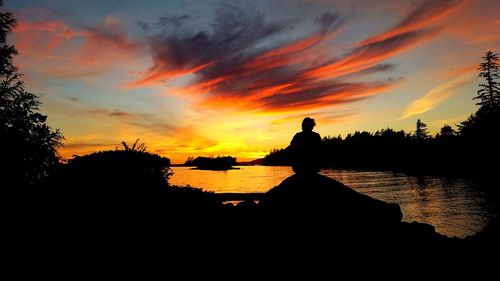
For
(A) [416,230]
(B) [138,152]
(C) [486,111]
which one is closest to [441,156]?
(C) [486,111]

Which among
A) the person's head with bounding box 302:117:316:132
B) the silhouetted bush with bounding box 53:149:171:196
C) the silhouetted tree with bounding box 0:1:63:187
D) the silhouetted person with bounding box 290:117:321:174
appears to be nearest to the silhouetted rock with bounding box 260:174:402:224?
the silhouetted person with bounding box 290:117:321:174

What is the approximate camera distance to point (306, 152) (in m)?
8.04

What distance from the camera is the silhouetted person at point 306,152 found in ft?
26.3

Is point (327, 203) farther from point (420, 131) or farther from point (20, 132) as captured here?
point (420, 131)

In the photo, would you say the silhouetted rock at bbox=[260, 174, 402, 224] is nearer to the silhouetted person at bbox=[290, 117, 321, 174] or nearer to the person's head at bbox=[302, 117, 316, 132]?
the silhouetted person at bbox=[290, 117, 321, 174]

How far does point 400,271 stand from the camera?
866 cm

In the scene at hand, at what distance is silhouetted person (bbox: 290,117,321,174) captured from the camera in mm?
8031

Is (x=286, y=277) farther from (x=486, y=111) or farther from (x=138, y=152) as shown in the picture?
(x=486, y=111)

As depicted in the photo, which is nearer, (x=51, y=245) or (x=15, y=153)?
(x=51, y=245)

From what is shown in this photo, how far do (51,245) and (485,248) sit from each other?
14809 millimetres

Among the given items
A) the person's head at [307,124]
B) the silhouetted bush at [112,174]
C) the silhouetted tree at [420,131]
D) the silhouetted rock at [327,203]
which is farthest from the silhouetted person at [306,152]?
the silhouetted tree at [420,131]

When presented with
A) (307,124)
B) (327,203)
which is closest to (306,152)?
(307,124)

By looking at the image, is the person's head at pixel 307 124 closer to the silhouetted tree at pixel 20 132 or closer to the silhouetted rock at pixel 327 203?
the silhouetted rock at pixel 327 203

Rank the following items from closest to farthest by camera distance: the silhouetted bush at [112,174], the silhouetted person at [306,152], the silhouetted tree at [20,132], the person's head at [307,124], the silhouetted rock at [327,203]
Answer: the silhouetted rock at [327,203]
the silhouetted person at [306,152]
the person's head at [307,124]
the silhouetted bush at [112,174]
the silhouetted tree at [20,132]
